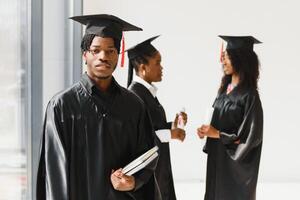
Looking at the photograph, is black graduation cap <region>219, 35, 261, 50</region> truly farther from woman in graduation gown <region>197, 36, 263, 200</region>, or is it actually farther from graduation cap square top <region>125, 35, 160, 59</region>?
graduation cap square top <region>125, 35, 160, 59</region>

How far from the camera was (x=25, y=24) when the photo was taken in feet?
11.2

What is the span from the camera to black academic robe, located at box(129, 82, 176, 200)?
11.0ft

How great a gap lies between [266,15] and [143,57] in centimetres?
383

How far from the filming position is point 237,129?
3.76 metres

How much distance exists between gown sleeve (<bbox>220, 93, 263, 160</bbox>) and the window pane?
4.79ft

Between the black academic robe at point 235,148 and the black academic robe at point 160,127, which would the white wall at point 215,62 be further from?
the black academic robe at point 160,127

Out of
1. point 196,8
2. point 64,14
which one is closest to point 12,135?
point 64,14

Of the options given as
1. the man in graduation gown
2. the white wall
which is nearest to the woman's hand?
the man in graduation gown

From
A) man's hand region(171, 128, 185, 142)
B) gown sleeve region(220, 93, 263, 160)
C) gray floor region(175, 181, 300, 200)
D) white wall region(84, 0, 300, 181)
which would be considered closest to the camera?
man's hand region(171, 128, 185, 142)

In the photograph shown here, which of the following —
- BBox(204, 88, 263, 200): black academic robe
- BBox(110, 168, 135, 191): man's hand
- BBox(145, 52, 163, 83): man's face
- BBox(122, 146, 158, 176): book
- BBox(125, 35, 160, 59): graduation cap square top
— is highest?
BBox(125, 35, 160, 59): graduation cap square top

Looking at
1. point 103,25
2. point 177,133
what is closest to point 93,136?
point 103,25

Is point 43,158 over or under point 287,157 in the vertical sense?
over

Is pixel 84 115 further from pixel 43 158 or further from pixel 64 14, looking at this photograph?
pixel 64 14

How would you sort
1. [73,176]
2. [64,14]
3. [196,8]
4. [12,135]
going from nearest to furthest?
[73,176] → [12,135] → [64,14] → [196,8]
